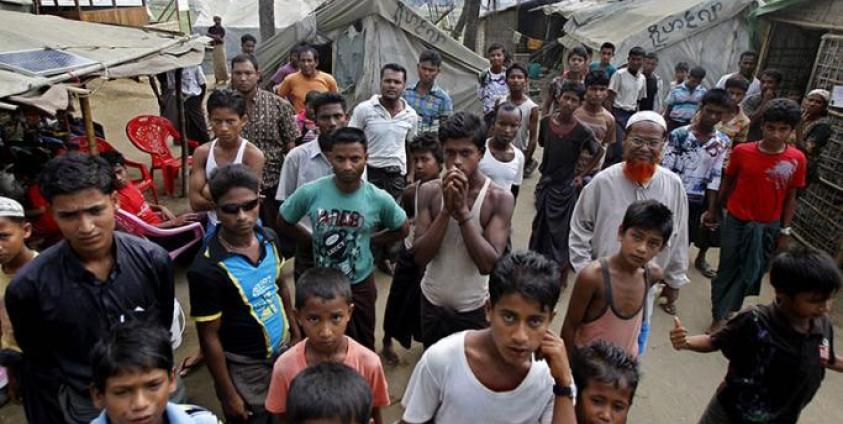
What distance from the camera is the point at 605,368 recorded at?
1895 mm

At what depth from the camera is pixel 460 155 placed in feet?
9.11

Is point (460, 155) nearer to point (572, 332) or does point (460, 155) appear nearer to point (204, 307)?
point (572, 332)

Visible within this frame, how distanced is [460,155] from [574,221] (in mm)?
891

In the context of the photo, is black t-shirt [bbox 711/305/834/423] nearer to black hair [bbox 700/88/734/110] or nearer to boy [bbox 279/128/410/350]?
boy [bbox 279/128/410/350]

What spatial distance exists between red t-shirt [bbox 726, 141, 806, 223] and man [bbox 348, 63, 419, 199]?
8.34 feet

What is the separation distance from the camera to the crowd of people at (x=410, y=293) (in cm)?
176

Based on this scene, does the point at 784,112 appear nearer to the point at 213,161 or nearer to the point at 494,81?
the point at 213,161

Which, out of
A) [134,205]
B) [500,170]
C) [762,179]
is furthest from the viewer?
[134,205]

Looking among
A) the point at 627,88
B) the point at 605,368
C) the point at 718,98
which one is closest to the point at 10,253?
the point at 605,368

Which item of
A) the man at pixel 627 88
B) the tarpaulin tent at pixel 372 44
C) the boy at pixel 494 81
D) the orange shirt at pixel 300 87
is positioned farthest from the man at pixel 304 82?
the man at pixel 627 88

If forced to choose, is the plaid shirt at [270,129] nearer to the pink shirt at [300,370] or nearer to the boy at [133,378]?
the pink shirt at [300,370]

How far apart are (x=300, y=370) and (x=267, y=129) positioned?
9.18 ft

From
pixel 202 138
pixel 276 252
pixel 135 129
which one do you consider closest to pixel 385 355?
pixel 276 252

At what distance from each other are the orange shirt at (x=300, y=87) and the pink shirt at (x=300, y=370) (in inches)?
182
